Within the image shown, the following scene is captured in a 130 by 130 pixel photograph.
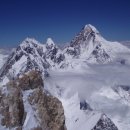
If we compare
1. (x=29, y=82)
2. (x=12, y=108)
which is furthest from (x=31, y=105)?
(x=29, y=82)

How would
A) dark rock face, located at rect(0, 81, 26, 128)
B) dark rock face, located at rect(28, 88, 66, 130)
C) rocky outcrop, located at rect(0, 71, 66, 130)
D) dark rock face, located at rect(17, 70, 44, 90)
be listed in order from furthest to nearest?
dark rock face, located at rect(17, 70, 44, 90) < dark rock face, located at rect(28, 88, 66, 130) < rocky outcrop, located at rect(0, 71, 66, 130) < dark rock face, located at rect(0, 81, 26, 128)

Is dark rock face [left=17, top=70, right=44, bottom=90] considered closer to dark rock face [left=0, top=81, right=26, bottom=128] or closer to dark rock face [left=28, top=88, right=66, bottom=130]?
dark rock face [left=0, top=81, right=26, bottom=128]

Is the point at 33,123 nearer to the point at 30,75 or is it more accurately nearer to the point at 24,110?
the point at 24,110

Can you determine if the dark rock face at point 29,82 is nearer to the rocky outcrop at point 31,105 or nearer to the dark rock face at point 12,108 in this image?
the rocky outcrop at point 31,105

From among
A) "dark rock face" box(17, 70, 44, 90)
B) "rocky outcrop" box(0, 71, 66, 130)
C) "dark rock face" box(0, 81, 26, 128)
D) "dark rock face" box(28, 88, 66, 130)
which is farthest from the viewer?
"dark rock face" box(17, 70, 44, 90)

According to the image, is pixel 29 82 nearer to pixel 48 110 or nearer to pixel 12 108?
pixel 48 110

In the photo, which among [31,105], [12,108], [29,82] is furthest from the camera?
[29,82]

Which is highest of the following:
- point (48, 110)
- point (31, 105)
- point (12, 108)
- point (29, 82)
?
point (29, 82)

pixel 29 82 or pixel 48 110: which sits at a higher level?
pixel 29 82

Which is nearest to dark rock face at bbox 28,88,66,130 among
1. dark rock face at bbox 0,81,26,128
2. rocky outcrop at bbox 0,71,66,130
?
rocky outcrop at bbox 0,71,66,130
